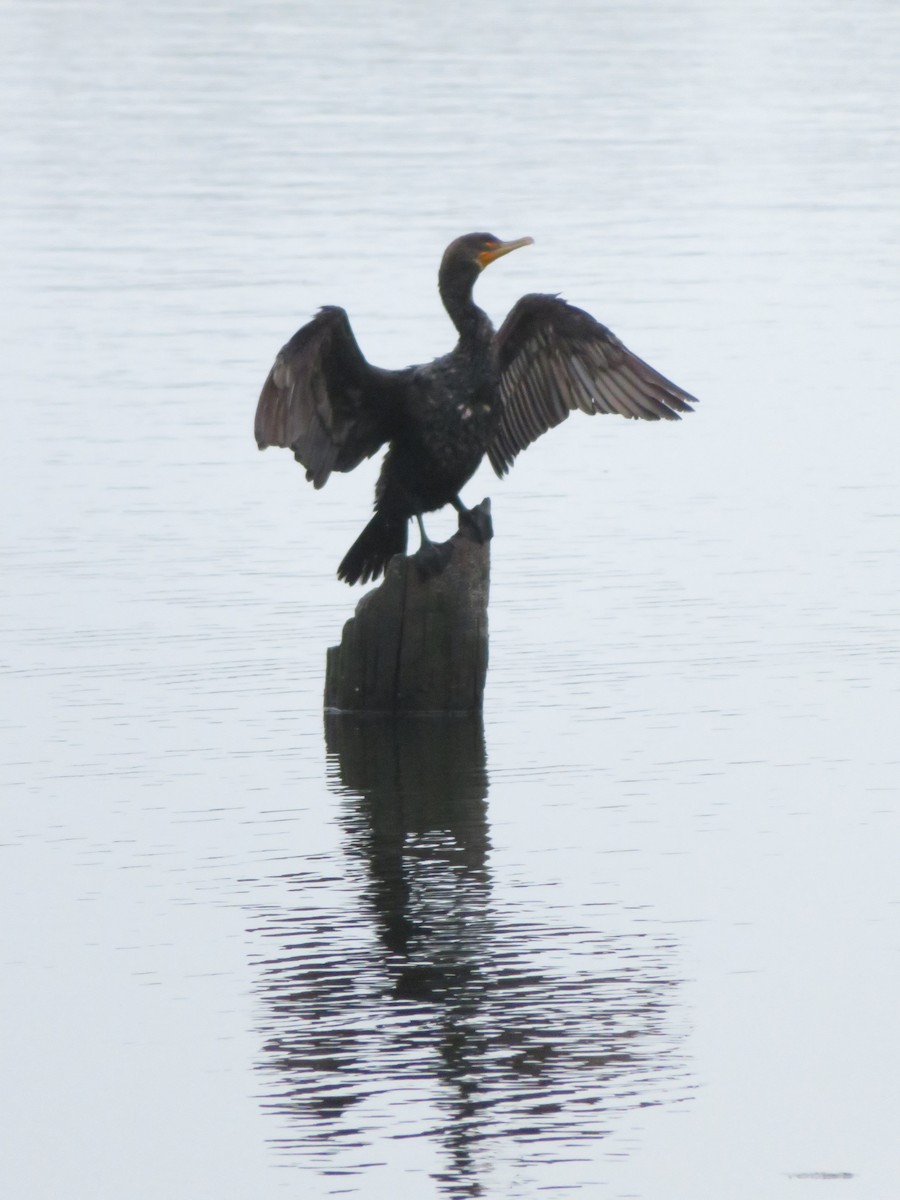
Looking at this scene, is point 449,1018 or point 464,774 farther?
point 464,774

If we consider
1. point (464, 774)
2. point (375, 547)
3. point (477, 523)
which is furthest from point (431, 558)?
point (464, 774)

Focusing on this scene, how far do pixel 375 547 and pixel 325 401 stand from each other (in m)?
0.56

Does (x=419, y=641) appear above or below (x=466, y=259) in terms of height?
below

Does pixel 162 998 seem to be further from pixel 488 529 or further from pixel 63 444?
pixel 63 444

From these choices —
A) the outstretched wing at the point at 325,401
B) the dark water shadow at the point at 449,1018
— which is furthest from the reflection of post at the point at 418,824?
the outstretched wing at the point at 325,401

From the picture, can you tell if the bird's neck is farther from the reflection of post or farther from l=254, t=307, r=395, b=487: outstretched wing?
the reflection of post

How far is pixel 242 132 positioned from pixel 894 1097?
26.3m

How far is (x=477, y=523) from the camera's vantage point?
8102 millimetres

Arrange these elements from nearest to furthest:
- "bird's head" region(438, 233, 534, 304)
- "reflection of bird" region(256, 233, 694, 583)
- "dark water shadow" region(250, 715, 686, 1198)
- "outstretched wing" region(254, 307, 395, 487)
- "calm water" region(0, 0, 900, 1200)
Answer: "dark water shadow" region(250, 715, 686, 1198) → "calm water" region(0, 0, 900, 1200) → "outstretched wing" region(254, 307, 395, 487) → "reflection of bird" region(256, 233, 694, 583) → "bird's head" region(438, 233, 534, 304)

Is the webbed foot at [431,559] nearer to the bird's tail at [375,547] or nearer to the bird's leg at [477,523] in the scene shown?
the bird's leg at [477,523]

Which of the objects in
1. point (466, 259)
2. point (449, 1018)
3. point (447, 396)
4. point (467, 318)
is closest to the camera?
point (449, 1018)

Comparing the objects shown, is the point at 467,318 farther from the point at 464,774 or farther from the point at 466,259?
the point at 464,774

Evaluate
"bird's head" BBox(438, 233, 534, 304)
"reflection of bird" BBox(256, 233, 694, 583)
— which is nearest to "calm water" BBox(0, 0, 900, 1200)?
"reflection of bird" BBox(256, 233, 694, 583)

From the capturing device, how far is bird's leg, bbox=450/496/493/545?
8.11m
